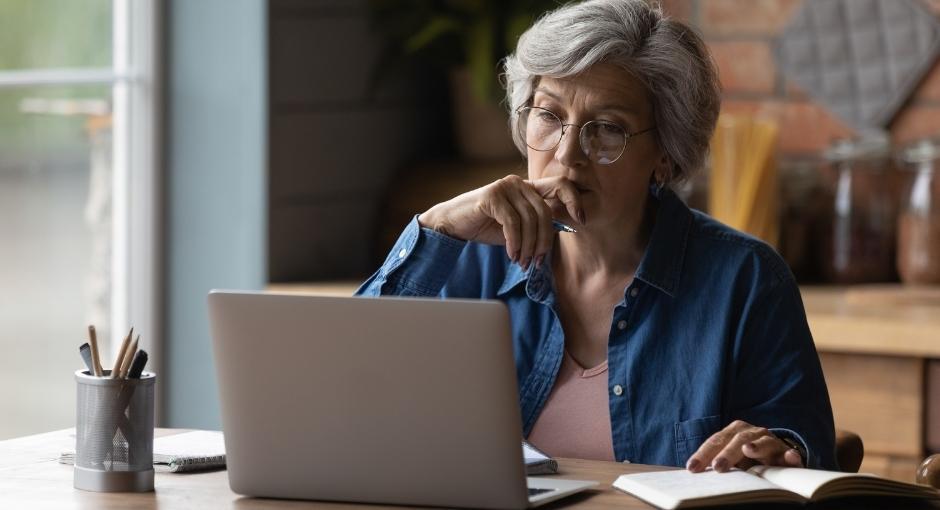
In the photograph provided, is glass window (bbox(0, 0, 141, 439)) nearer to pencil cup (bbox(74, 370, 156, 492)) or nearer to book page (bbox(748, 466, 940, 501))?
pencil cup (bbox(74, 370, 156, 492))

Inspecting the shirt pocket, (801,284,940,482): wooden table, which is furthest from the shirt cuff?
(801,284,940,482): wooden table

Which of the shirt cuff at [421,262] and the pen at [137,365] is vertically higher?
the shirt cuff at [421,262]

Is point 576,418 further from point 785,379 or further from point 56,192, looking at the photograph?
point 56,192

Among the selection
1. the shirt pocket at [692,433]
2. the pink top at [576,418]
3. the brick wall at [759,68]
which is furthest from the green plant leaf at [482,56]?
the shirt pocket at [692,433]

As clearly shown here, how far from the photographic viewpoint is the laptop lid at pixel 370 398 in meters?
1.43

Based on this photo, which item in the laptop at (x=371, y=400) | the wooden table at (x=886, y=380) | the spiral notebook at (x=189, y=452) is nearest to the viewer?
the laptop at (x=371, y=400)

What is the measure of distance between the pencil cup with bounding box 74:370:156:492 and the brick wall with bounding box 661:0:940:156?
216cm

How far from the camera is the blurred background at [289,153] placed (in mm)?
3209

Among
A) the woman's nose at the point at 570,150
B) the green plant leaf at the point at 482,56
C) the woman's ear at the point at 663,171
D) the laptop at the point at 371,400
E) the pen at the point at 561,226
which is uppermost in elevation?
the green plant leaf at the point at 482,56

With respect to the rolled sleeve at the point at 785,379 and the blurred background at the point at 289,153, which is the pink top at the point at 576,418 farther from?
the blurred background at the point at 289,153

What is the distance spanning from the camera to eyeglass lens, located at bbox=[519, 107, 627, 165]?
6.64 ft

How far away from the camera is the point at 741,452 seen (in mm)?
1622

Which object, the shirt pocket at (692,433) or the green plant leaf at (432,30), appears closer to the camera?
the shirt pocket at (692,433)

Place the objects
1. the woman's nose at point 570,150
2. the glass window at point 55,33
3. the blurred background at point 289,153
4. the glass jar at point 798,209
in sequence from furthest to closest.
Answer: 1. the glass jar at point 798,209
2. the blurred background at point 289,153
3. the glass window at point 55,33
4. the woman's nose at point 570,150
